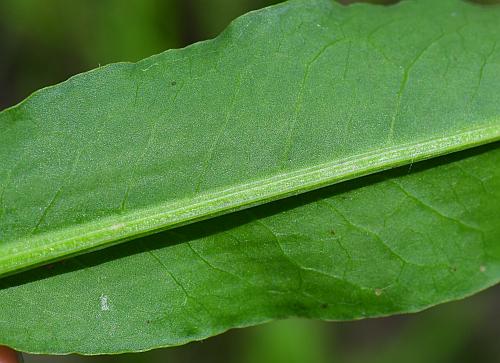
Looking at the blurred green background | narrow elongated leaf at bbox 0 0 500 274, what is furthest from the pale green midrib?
the blurred green background

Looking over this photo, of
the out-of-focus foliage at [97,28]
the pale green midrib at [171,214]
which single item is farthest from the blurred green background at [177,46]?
the pale green midrib at [171,214]

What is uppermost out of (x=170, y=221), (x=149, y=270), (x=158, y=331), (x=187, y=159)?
(x=187, y=159)

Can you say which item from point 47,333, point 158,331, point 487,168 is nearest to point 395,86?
point 487,168

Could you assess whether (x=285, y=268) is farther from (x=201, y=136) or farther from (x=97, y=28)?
(x=97, y=28)

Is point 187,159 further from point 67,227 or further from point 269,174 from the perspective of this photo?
point 67,227

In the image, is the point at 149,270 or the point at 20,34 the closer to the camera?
the point at 149,270

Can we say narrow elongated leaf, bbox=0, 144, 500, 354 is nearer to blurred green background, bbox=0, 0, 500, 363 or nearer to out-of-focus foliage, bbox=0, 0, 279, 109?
blurred green background, bbox=0, 0, 500, 363
